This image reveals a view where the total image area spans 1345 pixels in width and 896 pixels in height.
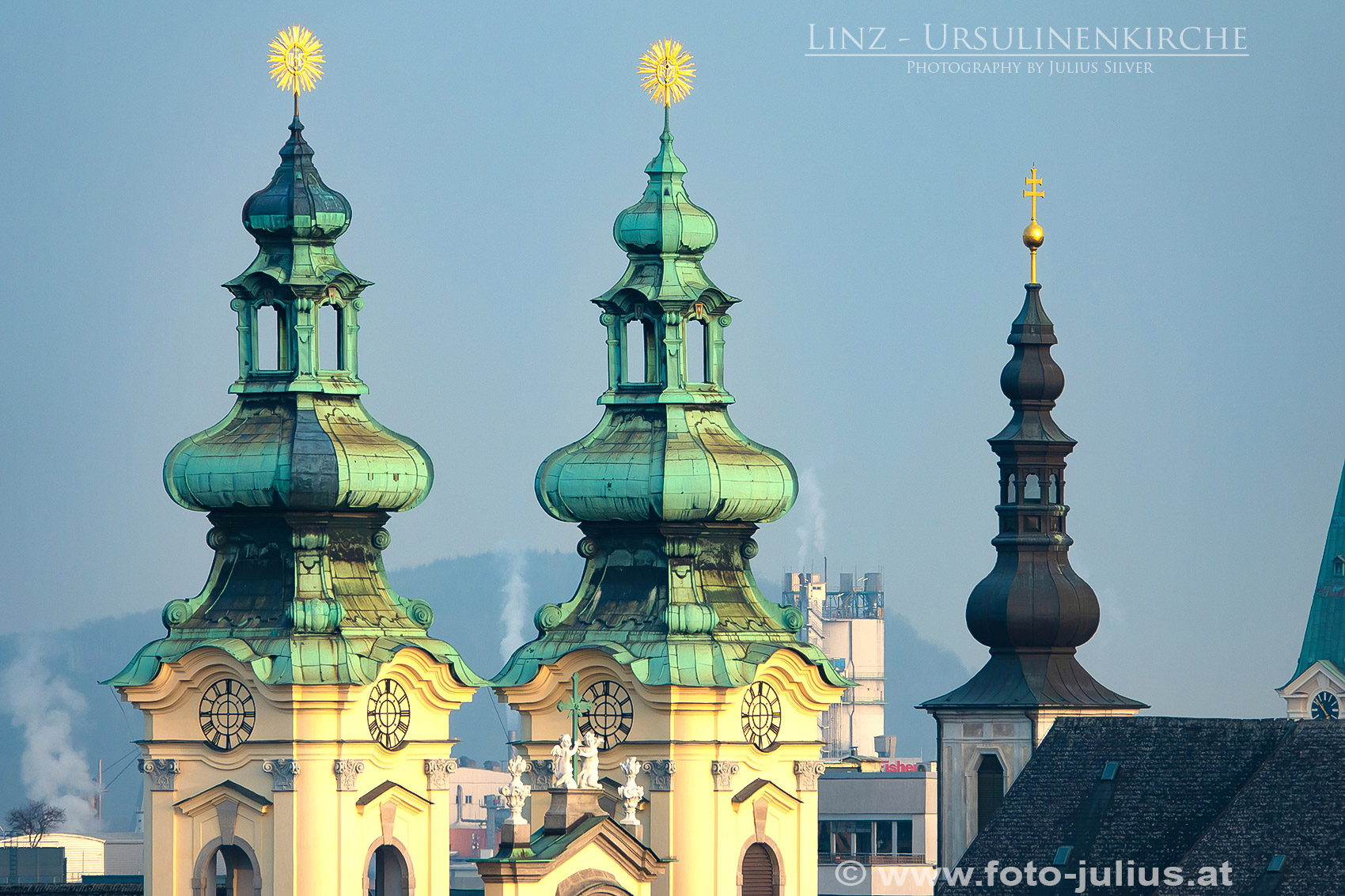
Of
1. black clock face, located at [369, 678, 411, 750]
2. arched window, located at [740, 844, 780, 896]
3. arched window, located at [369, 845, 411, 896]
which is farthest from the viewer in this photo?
arched window, located at [740, 844, 780, 896]

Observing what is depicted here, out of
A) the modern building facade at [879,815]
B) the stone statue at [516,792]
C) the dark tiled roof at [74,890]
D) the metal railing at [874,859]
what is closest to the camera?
the stone statue at [516,792]

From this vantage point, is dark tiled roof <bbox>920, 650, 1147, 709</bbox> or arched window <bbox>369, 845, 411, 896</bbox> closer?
arched window <bbox>369, 845, 411, 896</bbox>

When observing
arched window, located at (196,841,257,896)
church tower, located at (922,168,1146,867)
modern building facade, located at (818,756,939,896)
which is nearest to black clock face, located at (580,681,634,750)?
arched window, located at (196,841,257,896)

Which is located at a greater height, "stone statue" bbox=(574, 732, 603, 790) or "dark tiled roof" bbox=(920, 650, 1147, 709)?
"dark tiled roof" bbox=(920, 650, 1147, 709)

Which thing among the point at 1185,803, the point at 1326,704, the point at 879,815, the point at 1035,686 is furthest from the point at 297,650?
the point at 879,815

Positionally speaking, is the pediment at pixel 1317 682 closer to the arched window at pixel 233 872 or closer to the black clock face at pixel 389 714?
the black clock face at pixel 389 714

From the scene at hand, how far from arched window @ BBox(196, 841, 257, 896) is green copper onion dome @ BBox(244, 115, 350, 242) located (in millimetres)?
10695

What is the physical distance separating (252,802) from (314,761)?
128cm

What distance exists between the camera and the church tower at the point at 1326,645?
122m

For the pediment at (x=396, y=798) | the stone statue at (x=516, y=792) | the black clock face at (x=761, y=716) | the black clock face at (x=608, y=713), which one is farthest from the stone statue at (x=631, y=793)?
the pediment at (x=396, y=798)

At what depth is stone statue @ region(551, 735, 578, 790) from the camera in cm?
6694

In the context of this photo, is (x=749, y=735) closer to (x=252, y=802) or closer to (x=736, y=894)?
(x=736, y=894)

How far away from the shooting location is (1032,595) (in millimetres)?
103875

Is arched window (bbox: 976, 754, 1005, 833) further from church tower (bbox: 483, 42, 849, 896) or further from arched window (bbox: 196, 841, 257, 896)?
arched window (bbox: 196, 841, 257, 896)
